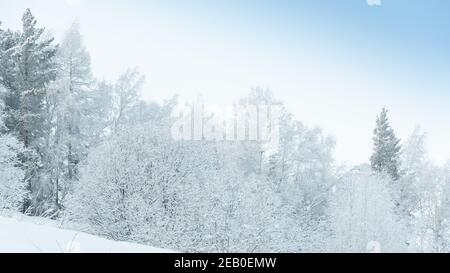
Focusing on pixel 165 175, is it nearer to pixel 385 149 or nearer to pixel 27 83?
pixel 27 83

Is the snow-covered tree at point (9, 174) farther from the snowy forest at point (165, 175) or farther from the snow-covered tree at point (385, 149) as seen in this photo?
the snow-covered tree at point (385, 149)

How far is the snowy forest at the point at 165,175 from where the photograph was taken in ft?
88.5

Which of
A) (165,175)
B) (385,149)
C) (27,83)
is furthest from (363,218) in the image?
(27,83)

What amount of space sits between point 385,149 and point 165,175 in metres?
23.6

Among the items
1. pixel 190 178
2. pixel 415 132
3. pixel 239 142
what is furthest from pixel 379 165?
pixel 190 178

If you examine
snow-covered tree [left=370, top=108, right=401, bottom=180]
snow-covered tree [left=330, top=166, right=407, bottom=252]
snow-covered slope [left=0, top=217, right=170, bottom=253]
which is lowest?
snow-covered tree [left=330, top=166, right=407, bottom=252]

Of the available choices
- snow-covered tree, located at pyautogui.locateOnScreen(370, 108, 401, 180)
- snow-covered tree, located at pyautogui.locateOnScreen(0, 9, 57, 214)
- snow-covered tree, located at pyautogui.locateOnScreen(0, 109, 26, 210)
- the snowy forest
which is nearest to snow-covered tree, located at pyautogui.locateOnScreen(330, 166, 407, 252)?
the snowy forest

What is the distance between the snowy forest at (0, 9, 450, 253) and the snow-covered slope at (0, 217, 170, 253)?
1949 centimetres

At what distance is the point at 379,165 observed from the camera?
143ft

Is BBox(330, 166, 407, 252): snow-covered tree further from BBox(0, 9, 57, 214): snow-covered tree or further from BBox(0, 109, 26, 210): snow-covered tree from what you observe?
BBox(0, 9, 57, 214): snow-covered tree

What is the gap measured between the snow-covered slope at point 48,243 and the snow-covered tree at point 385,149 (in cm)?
4108

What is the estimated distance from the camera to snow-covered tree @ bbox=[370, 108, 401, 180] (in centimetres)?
4338

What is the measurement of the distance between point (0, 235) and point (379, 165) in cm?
4248

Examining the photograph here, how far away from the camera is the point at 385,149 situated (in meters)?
43.4
